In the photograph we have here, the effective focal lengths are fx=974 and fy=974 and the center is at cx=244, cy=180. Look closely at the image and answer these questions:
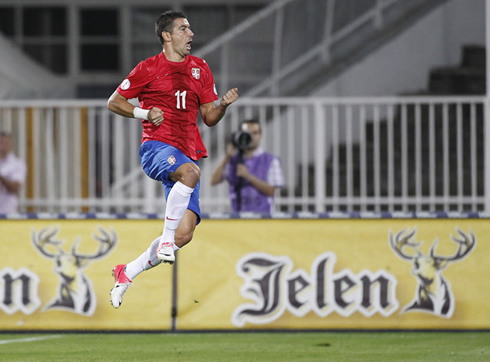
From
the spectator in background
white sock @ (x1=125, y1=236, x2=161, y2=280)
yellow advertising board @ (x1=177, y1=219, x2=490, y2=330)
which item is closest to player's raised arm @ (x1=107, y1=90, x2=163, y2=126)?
white sock @ (x1=125, y1=236, x2=161, y2=280)

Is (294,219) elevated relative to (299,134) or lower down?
lower down

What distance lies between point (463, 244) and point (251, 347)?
230 cm

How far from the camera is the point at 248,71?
17.2m

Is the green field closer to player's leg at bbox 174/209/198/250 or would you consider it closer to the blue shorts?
player's leg at bbox 174/209/198/250

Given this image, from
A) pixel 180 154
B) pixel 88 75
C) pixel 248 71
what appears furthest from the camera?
pixel 88 75

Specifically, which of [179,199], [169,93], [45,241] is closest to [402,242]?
[179,199]

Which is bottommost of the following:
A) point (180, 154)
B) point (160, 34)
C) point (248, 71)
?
point (180, 154)

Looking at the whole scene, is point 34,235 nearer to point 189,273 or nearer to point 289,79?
point 189,273

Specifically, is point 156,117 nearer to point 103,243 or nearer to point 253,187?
point 103,243

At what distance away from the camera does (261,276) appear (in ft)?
28.8

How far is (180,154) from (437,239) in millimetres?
2699

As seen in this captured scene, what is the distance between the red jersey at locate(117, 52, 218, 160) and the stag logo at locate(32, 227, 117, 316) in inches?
65.7

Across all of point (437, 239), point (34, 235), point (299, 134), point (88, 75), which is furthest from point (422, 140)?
point (88, 75)

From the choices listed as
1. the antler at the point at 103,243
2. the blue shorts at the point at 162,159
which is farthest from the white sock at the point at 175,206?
the antler at the point at 103,243
